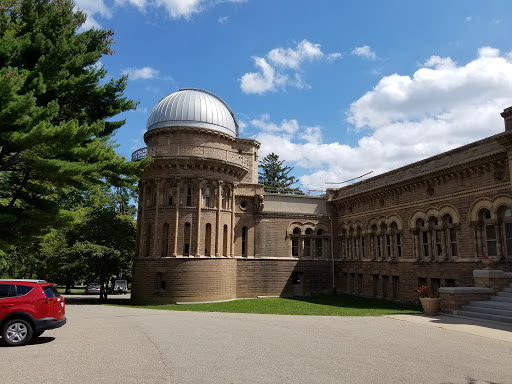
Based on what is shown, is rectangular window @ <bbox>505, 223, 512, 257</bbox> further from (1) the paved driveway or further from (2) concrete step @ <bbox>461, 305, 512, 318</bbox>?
(1) the paved driveway

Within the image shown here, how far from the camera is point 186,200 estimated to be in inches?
1025

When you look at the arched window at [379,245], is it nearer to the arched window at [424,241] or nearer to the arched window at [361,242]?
the arched window at [361,242]

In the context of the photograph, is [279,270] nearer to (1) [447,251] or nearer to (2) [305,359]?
(1) [447,251]

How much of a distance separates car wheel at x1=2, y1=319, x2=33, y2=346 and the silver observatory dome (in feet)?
65.7

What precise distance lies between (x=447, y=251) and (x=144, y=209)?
19525 mm

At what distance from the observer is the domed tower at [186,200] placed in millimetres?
25109

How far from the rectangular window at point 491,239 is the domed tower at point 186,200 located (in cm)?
1572

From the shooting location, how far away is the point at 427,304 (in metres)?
15.2

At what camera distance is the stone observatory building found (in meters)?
19.0

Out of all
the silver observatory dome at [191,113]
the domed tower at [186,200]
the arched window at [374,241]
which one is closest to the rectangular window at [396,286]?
the arched window at [374,241]

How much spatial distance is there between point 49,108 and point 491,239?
2032 cm

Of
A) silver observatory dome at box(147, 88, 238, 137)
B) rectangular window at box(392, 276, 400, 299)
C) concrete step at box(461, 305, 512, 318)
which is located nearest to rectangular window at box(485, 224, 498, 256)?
concrete step at box(461, 305, 512, 318)

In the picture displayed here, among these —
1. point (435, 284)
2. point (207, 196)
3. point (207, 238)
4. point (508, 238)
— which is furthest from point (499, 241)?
point (207, 196)

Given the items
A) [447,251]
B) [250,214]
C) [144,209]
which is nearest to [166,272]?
[144,209]
